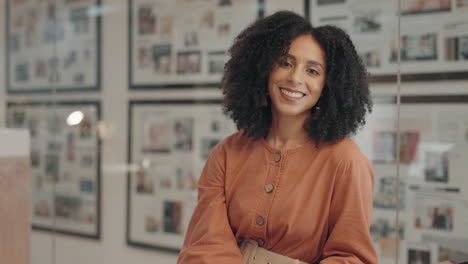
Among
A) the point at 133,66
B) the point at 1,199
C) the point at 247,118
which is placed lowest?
the point at 1,199

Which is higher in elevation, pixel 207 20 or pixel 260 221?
pixel 207 20

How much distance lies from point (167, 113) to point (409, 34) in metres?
1.29

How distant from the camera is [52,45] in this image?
3.12m

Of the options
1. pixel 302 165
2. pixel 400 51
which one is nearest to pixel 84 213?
pixel 302 165

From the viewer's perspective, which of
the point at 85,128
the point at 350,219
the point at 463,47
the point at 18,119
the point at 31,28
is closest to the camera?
the point at 350,219

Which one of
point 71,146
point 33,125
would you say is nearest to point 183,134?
point 71,146

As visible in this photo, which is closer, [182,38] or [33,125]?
[182,38]

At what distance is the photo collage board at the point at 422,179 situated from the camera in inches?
78.8

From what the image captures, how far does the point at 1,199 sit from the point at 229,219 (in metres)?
1.16

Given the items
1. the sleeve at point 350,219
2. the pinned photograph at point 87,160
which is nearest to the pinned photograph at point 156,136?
the pinned photograph at point 87,160

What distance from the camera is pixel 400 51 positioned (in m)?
2.11

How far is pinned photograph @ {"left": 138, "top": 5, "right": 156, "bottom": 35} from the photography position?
278cm

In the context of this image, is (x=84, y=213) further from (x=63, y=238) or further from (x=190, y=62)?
(x=190, y=62)

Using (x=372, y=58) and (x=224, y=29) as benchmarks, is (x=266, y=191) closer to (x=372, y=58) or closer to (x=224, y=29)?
(x=372, y=58)
